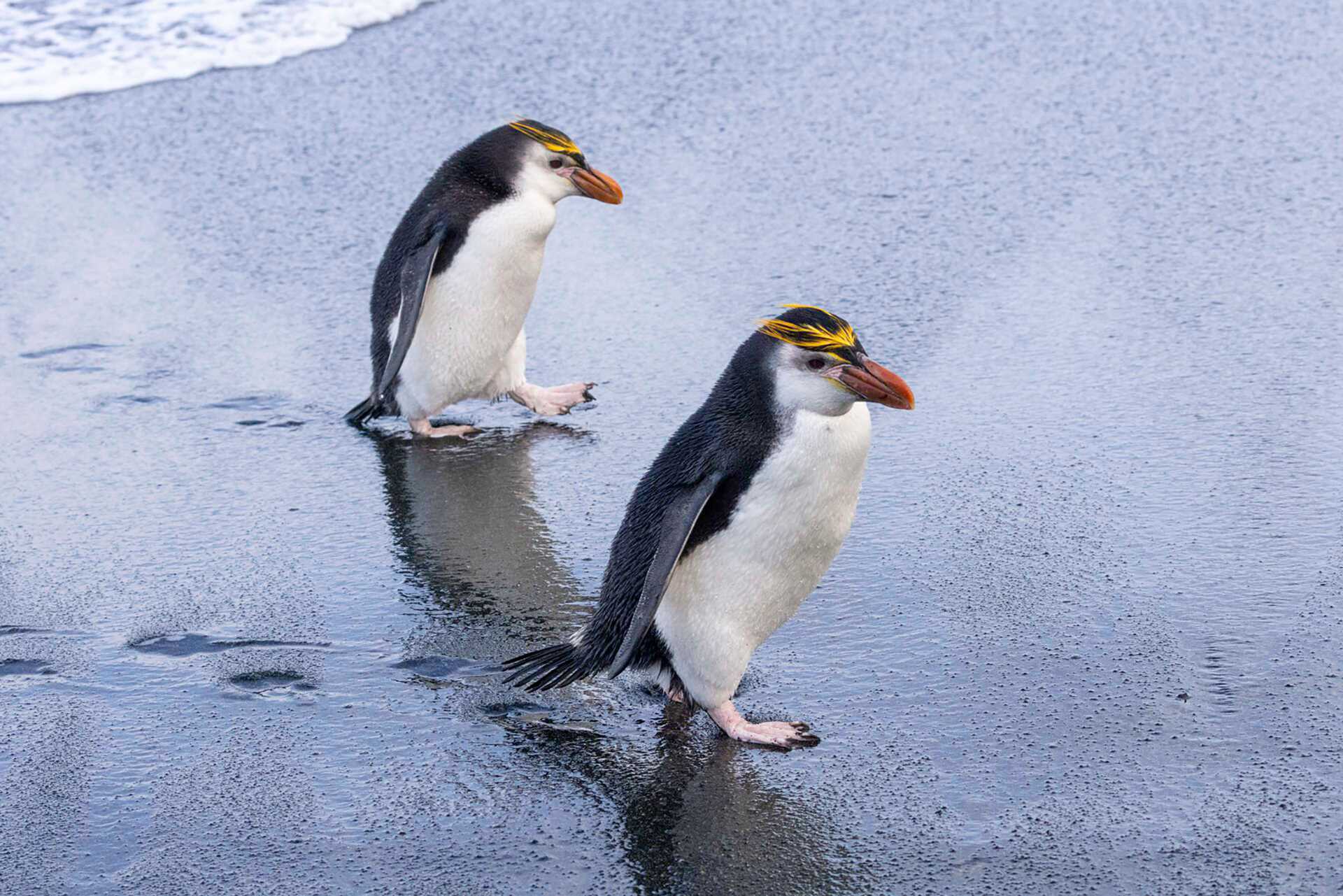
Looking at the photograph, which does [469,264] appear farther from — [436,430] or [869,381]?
[869,381]

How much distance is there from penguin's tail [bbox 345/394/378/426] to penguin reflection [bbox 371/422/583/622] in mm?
63

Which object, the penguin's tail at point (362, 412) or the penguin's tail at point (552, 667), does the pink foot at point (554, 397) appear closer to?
the penguin's tail at point (362, 412)

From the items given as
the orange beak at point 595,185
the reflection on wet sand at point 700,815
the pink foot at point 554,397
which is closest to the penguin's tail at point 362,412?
the pink foot at point 554,397

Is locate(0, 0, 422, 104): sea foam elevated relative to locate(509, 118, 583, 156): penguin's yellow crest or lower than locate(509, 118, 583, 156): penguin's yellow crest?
lower

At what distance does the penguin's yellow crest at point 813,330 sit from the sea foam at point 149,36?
17.4 feet

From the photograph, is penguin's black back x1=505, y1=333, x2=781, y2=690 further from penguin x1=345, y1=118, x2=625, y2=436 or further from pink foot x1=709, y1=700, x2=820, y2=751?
penguin x1=345, y1=118, x2=625, y2=436

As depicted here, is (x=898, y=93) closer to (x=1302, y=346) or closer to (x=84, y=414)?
(x=1302, y=346)

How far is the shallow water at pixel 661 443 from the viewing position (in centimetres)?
253

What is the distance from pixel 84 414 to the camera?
4.28m

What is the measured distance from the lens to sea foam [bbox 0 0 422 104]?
7.27m

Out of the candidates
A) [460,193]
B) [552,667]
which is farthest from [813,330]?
[460,193]

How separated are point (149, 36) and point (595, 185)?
4512mm

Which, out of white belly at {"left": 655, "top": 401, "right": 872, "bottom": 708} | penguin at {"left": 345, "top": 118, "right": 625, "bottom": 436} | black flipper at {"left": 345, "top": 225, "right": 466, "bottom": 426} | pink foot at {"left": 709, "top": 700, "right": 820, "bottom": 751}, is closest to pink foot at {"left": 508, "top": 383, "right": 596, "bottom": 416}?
penguin at {"left": 345, "top": 118, "right": 625, "bottom": 436}

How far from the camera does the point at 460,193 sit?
4.14 m
